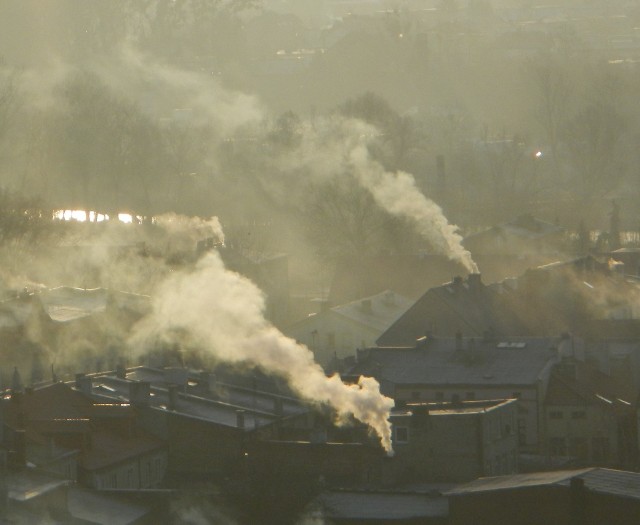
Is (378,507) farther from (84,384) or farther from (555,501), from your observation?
(84,384)

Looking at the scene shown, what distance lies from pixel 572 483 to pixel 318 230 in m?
22.5

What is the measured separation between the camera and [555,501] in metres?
15.4

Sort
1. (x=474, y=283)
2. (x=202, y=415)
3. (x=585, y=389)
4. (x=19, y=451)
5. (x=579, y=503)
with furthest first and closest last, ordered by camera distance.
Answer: (x=474, y=283)
(x=585, y=389)
(x=202, y=415)
(x=19, y=451)
(x=579, y=503)

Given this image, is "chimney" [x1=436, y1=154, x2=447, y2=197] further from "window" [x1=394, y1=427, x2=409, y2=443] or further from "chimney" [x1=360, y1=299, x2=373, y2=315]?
"window" [x1=394, y1=427, x2=409, y2=443]

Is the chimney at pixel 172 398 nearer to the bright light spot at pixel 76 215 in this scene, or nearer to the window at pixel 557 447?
the window at pixel 557 447

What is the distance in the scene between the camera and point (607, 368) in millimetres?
24844

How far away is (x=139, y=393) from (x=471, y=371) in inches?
189

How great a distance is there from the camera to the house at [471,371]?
21.5 m

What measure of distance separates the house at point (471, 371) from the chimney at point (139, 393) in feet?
10.9

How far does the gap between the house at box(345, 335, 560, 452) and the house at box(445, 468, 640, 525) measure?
5.15 m

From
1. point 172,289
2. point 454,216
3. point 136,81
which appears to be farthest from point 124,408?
point 136,81

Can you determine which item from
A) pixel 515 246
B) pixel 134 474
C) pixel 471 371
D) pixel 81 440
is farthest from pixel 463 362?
pixel 515 246

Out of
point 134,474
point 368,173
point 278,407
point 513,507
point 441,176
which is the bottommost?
point 513,507

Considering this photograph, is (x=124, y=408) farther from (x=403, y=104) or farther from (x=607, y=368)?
(x=403, y=104)
